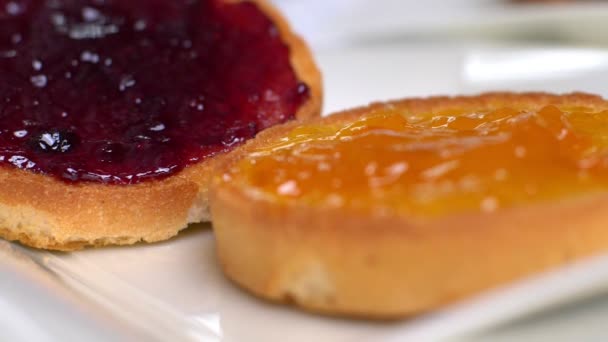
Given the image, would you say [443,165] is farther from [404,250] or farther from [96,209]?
[96,209]

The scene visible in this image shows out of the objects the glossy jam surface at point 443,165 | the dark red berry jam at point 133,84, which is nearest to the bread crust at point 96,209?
the dark red berry jam at point 133,84

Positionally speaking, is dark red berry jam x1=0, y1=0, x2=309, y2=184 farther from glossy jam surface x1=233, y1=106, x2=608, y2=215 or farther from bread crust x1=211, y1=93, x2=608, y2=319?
bread crust x1=211, y1=93, x2=608, y2=319

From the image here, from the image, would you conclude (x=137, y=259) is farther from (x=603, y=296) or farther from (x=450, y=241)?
(x=603, y=296)

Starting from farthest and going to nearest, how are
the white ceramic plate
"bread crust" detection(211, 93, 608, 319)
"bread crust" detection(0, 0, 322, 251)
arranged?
"bread crust" detection(0, 0, 322, 251) < "bread crust" detection(211, 93, 608, 319) < the white ceramic plate

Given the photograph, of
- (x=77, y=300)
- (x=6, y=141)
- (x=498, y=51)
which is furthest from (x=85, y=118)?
(x=498, y=51)

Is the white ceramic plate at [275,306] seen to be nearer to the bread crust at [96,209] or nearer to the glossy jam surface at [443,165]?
the bread crust at [96,209]

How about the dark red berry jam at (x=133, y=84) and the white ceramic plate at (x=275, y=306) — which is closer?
the white ceramic plate at (x=275, y=306)

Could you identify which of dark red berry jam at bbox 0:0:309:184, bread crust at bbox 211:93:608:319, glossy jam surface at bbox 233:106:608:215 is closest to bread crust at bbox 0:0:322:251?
dark red berry jam at bbox 0:0:309:184

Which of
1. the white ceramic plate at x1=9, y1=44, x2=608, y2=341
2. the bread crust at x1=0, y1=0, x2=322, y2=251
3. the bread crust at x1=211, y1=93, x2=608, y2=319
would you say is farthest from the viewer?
the bread crust at x1=0, y1=0, x2=322, y2=251
